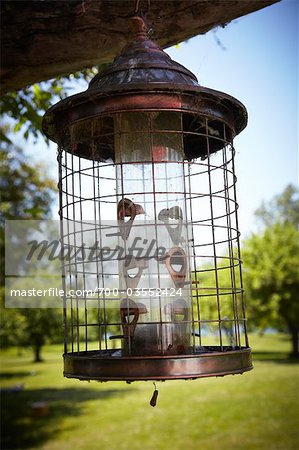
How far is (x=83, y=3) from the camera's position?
283cm

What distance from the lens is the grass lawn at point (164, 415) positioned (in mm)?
11195

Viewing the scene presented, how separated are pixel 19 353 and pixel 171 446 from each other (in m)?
19.3

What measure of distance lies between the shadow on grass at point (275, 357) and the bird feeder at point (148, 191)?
20.1 metres

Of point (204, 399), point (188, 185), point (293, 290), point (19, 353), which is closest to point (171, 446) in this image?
point (204, 399)

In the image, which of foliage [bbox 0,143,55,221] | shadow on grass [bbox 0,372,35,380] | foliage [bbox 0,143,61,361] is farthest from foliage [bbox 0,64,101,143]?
shadow on grass [bbox 0,372,35,380]

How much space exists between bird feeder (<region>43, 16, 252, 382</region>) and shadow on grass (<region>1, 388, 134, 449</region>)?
9.66m

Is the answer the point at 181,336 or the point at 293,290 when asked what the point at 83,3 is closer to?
the point at 181,336

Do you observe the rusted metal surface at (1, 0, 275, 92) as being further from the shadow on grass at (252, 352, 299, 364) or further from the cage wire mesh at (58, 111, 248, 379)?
the shadow on grass at (252, 352, 299, 364)

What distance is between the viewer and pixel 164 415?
44.5ft

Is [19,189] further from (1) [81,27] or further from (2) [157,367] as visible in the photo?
(2) [157,367]

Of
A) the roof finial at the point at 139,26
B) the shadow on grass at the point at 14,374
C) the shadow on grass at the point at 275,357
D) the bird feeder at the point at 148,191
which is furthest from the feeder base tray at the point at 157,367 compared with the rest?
the shadow on grass at the point at 275,357

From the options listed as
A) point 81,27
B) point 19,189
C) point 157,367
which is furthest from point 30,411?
point 157,367

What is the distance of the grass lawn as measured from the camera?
11195 mm

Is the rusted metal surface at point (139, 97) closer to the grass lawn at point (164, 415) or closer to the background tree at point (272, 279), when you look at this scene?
A: the grass lawn at point (164, 415)
